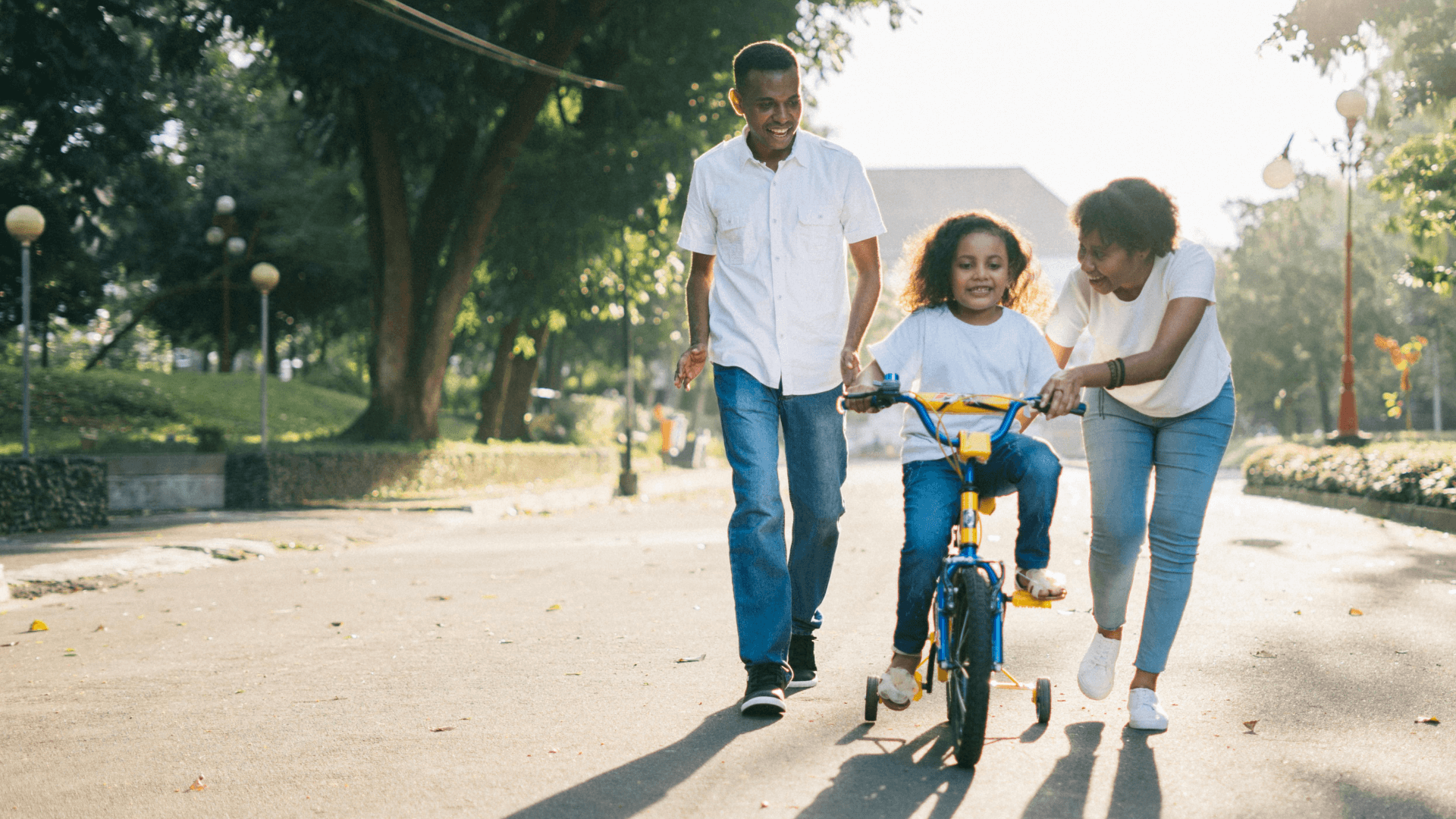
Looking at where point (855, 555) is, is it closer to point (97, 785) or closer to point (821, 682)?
point (821, 682)

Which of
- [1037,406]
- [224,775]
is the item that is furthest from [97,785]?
[1037,406]

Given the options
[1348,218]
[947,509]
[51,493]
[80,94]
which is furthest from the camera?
[1348,218]

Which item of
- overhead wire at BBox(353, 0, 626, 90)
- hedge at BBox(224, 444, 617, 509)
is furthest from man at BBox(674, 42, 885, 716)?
hedge at BBox(224, 444, 617, 509)

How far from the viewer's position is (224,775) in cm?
360

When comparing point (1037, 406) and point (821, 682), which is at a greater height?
point (1037, 406)

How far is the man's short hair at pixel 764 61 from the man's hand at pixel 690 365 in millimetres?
939

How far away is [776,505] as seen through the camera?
445 centimetres

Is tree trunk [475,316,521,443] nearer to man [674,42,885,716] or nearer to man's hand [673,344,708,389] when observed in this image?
man [674,42,885,716]

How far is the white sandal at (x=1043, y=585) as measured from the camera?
3701 millimetres

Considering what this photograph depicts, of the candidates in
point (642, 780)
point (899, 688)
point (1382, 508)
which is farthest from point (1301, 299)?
point (642, 780)

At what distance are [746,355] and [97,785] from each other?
2.37 meters

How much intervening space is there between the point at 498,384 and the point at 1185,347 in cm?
2517

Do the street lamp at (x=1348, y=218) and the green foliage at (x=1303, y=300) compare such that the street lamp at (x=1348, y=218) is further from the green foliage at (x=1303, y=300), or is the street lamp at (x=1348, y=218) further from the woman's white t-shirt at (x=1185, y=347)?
the woman's white t-shirt at (x=1185, y=347)

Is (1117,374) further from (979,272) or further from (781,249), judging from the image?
(781,249)
